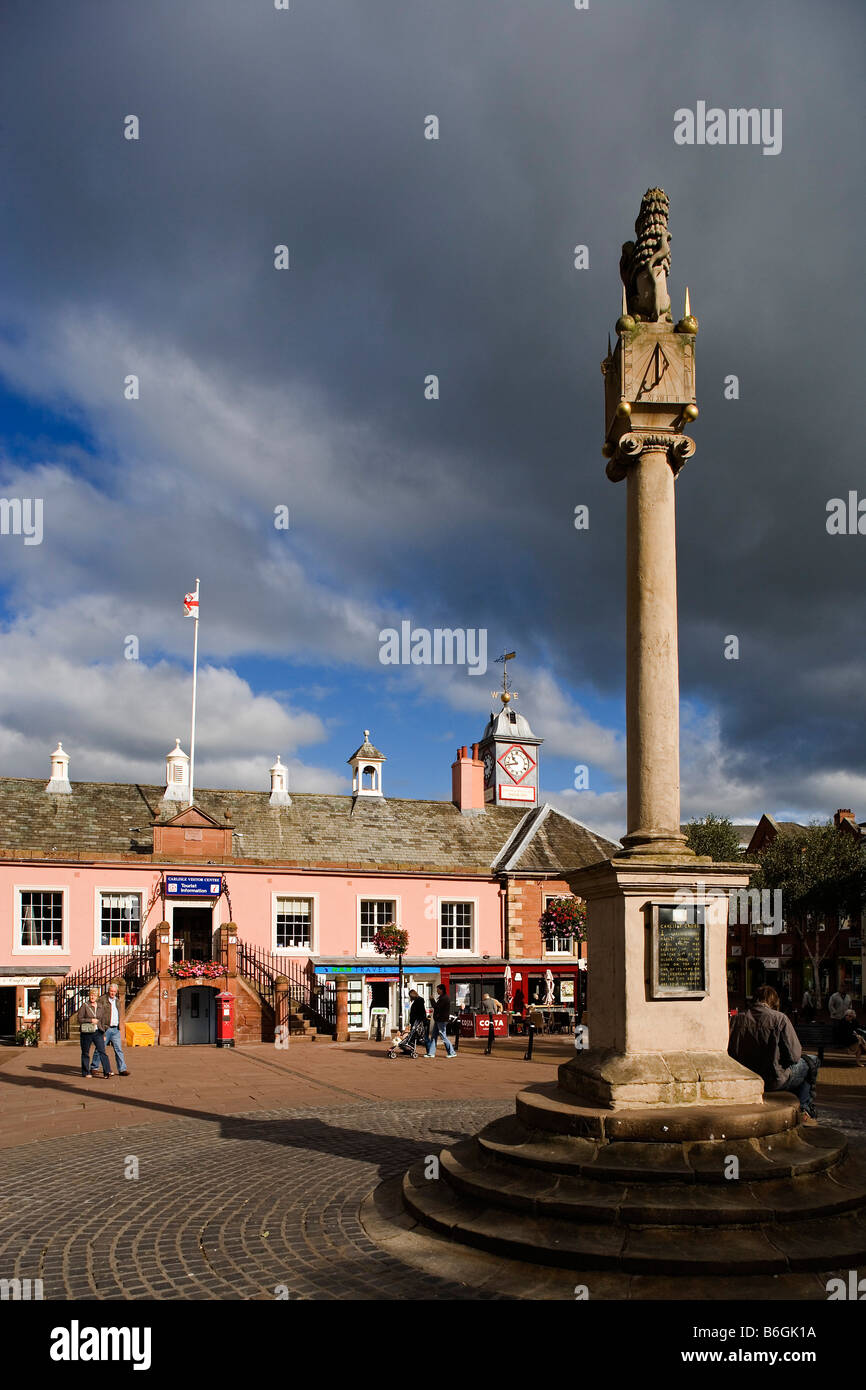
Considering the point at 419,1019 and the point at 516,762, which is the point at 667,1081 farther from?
the point at 516,762

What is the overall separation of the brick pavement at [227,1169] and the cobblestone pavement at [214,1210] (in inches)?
0.8

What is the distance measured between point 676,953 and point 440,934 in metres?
25.3

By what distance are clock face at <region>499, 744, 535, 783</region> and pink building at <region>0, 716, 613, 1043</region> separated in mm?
24835

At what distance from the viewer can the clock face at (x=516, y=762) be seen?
6138cm

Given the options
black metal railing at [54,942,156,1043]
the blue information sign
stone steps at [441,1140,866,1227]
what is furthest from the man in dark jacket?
the blue information sign

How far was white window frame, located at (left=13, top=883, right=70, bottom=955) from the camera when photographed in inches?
1071

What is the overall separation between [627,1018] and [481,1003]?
24.6 metres

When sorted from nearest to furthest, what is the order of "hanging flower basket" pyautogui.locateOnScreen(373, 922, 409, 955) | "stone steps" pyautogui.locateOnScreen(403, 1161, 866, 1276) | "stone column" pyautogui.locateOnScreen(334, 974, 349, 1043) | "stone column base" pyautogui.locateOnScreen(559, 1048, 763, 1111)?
"stone steps" pyautogui.locateOnScreen(403, 1161, 866, 1276)
"stone column base" pyautogui.locateOnScreen(559, 1048, 763, 1111)
"stone column" pyautogui.locateOnScreen(334, 974, 349, 1043)
"hanging flower basket" pyautogui.locateOnScreen(373, 922, 409, 955)

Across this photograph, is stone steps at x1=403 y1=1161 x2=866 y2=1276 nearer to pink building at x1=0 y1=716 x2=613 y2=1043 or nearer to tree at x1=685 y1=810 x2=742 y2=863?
pink building at x1=0 y1=716 x2=613 y2=1043

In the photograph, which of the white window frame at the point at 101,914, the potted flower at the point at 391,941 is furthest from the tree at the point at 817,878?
the white window frame at the point at 101,914

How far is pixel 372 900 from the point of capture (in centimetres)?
3158

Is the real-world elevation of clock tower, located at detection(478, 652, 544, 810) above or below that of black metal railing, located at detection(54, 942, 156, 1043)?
above

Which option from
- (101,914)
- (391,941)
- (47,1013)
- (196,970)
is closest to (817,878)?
(391,941)
